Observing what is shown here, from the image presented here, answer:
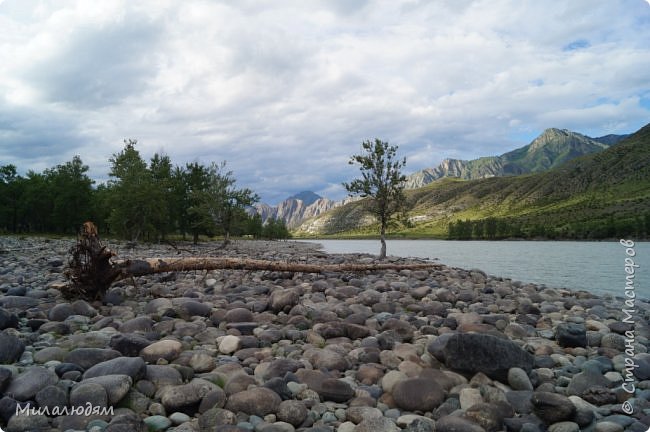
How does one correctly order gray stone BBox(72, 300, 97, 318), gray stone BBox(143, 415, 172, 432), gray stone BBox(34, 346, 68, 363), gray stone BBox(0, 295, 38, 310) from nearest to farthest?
gray stone BBox(143, 415, 172, 432), gray stone BBox(34, 346, 68, 363), gray stone BBox(72, 300, 97, 318), gray stone BBox(0, 295, 38, 310)

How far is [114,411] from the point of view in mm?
4488

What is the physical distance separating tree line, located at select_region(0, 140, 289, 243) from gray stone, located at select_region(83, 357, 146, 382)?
1592 inches

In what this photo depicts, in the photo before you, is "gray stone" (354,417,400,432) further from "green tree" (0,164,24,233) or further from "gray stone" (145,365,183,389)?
"green tree" (0,164,24,233)

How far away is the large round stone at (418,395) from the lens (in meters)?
5.06

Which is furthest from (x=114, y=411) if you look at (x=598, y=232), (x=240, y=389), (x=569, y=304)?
(x=598, y=232)

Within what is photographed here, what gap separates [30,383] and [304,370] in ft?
11.1

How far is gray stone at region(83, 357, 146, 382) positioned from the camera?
16.8 feet

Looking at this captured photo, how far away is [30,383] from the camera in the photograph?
15.4 feet

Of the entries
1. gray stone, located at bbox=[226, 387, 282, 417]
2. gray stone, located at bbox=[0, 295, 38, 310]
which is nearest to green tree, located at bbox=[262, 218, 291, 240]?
gray stone, located at bbox=[0, 295, 38, 310]

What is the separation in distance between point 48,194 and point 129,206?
97.6ft

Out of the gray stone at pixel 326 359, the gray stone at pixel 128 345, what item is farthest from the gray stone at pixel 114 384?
the gray stone at pixel 326 359

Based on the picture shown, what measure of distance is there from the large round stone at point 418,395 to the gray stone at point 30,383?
4.30 meters

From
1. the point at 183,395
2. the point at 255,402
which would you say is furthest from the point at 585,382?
the point at 183,395

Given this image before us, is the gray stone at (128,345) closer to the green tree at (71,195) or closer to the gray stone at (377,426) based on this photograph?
the gray stone at (377,426)
